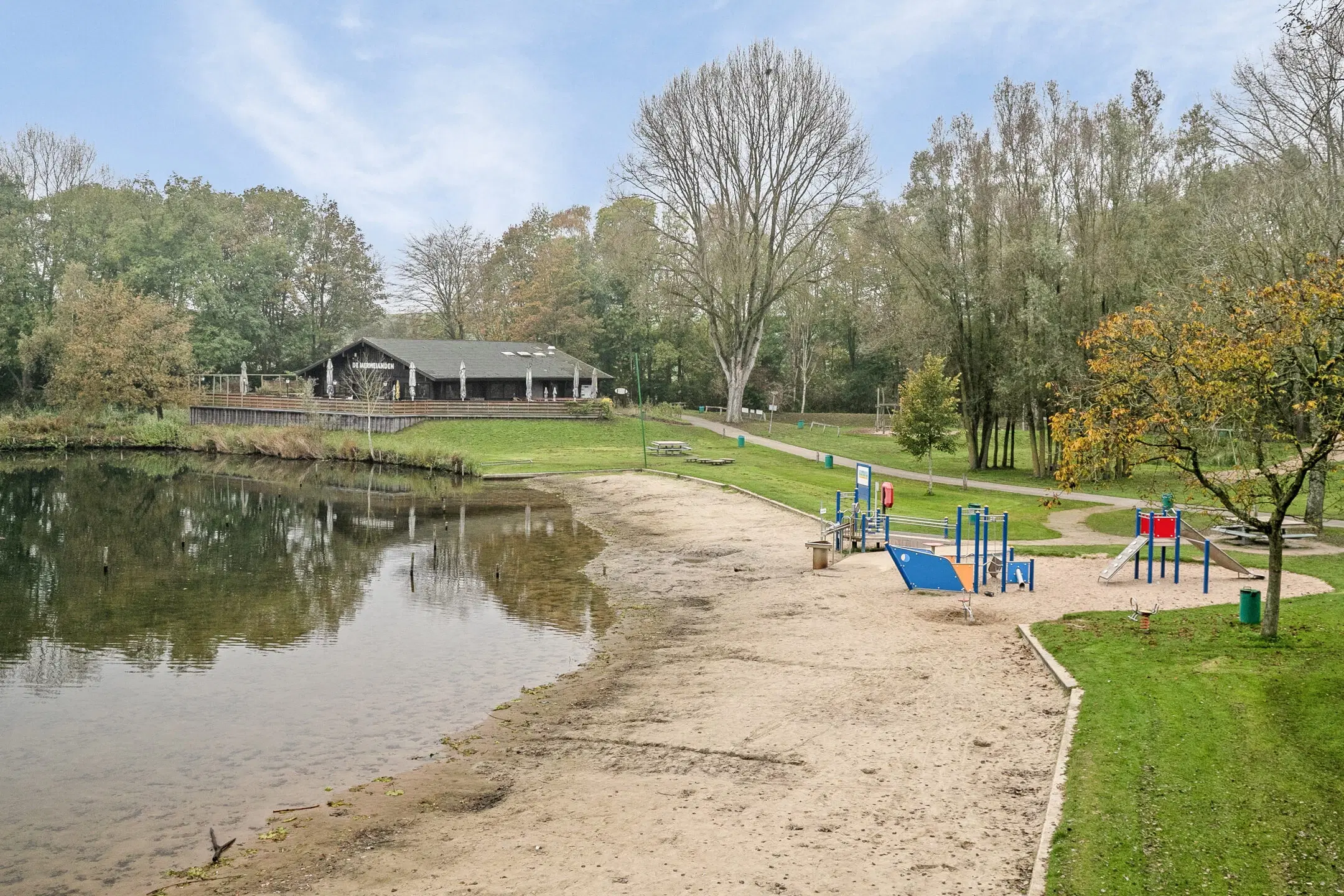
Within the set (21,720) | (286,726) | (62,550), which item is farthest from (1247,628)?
(62,550)

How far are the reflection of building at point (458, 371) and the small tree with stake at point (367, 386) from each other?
14 centimetres

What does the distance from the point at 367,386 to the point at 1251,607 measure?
194 feet

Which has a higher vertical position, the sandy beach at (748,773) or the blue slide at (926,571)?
the blue slide at (926,571)

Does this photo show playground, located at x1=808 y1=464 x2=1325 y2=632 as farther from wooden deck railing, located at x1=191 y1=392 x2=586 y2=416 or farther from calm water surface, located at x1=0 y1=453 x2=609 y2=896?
wooden deck railing, located at x1=191 y1=392 x2=586 y2=416

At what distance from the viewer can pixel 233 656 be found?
A: 19.6 meters

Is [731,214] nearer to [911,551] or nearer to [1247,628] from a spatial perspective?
[911,551]

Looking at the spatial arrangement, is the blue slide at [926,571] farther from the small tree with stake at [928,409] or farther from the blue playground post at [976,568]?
the small tree with stake at [928,409]

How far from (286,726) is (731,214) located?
57.2 meters

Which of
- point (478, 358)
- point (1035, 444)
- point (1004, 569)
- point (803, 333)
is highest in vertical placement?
point (803, 333)

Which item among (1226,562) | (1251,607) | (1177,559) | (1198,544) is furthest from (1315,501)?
(1251,607)

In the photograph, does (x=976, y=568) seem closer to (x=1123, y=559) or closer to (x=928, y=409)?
(x=1123, y=559)

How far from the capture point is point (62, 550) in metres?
31.5

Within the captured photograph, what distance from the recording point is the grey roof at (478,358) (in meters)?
73.1

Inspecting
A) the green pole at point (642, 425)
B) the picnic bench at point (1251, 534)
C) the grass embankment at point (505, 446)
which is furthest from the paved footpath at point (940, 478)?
the green pole at point (642, 425)
